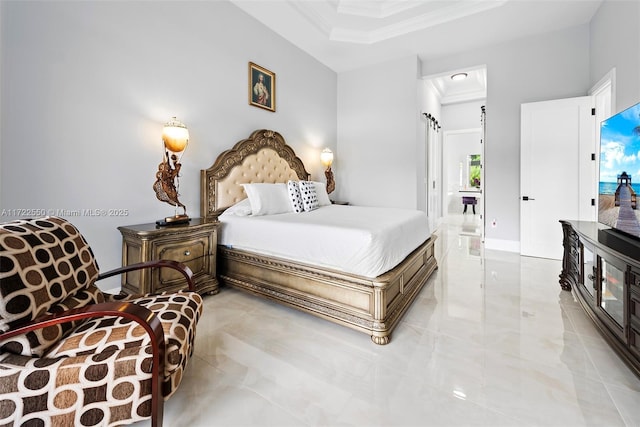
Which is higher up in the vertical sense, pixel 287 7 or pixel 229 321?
pixel 287 7

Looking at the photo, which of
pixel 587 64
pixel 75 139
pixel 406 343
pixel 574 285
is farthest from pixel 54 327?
pixel 587 64

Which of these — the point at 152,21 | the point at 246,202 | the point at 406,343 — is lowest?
the point at 406,343

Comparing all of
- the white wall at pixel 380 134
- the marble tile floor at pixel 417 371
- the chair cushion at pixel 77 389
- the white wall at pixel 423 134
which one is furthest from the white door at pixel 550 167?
the chair cushion at pixel 77 389

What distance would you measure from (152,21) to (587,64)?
5477 mm

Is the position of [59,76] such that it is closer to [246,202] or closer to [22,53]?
[22,53]

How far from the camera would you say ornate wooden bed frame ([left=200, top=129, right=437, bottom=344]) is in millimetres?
1992

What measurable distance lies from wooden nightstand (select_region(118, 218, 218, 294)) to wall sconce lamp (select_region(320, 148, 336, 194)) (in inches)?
107

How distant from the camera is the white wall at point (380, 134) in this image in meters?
4.82

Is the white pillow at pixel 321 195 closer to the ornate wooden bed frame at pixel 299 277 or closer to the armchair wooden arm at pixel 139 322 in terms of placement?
the ornate wooden bed frame at pixel 299 277

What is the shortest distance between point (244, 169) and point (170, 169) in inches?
39.4

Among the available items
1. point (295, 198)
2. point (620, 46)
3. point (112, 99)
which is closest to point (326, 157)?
point (295, 198)

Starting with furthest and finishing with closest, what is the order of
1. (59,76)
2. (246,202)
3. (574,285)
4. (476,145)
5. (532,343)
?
(476,145)
(246,202)
(574,285)
(59,76)
(532,343)

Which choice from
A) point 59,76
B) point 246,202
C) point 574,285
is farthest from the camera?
point 246,202

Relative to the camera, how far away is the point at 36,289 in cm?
116
